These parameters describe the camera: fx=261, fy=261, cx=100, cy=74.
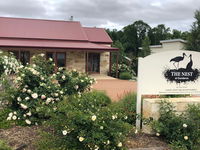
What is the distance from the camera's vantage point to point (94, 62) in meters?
22.8

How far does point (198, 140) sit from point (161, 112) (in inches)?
31.4

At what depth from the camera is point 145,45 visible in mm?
27203

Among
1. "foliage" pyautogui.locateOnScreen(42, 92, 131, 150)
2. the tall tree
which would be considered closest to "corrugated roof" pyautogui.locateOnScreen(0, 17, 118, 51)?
"foliage" pyautogui.locateOnScreen(42, 92, 131, 150)

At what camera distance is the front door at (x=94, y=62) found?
22719mm

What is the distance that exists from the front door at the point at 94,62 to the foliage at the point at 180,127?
18.0m

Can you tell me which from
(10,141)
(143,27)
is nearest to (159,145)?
(10,141)

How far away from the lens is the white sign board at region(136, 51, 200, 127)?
17.1 feet

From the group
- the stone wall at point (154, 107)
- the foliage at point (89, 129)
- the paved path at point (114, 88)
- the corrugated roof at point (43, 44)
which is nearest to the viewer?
the foliage at point (89, 129)

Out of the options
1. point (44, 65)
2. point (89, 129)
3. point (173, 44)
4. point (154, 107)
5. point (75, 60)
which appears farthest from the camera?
point (173, 44)

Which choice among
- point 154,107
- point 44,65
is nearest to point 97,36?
point 44,65

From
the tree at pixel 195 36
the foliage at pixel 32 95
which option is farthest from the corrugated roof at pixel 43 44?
the foliage at pixel 32 95

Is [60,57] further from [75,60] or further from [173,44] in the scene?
[173,44]

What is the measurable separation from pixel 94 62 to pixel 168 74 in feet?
57.9

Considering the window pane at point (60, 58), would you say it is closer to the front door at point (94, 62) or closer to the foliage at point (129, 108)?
the front door at point (94, 62)
